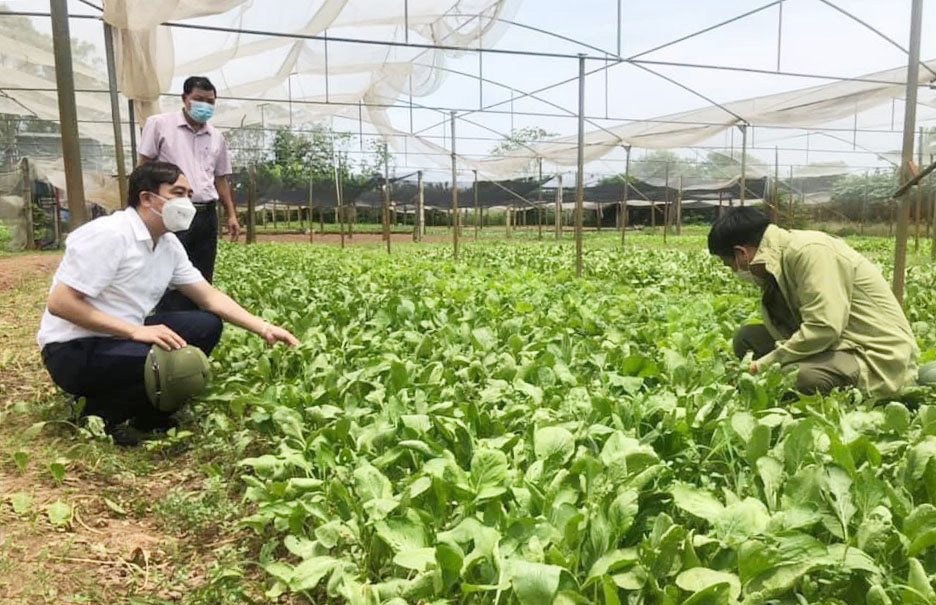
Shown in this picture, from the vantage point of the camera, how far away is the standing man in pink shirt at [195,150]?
5285 mm

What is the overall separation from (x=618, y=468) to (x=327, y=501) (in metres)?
0.87

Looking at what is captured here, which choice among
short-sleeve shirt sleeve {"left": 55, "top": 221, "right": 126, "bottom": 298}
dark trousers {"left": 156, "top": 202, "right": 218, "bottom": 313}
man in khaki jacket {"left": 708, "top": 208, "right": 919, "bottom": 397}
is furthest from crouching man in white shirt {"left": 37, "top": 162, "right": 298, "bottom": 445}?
man in khaki jacket {"left": 708, "top": 208, "right": 919, "bottom": 397}

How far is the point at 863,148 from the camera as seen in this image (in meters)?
20.9

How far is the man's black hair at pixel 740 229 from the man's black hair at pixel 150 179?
102 inches

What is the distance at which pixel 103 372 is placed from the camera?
11.5 ft

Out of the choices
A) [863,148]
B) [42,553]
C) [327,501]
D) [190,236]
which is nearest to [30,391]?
[190,236]

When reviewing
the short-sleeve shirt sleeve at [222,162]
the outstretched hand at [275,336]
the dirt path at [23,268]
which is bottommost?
the dirt path at [23,268]

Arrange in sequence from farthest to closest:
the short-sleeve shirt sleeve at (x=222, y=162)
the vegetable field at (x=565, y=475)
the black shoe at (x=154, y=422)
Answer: the short-sleeve shirt sleeve at (x=222, y=162) → the black shoe at (x=154, y=422) → the vegetable field at (x=565, y=475)

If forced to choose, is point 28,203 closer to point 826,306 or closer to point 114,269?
point 114,269

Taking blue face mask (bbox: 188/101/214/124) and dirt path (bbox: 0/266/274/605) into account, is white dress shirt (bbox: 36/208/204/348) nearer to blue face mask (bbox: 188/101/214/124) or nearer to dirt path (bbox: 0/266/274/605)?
dirt path (bbox: 0/266/274/605)

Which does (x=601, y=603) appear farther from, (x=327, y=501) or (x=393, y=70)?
(x=393, y=70)

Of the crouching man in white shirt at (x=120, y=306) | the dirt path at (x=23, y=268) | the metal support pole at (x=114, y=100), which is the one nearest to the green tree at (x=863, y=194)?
the dirt path at (x=23, y=268)

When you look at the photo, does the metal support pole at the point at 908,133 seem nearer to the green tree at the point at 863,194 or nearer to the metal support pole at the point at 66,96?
the metal support pole at the point at 66,96

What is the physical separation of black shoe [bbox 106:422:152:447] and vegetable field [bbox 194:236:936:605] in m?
0.37
